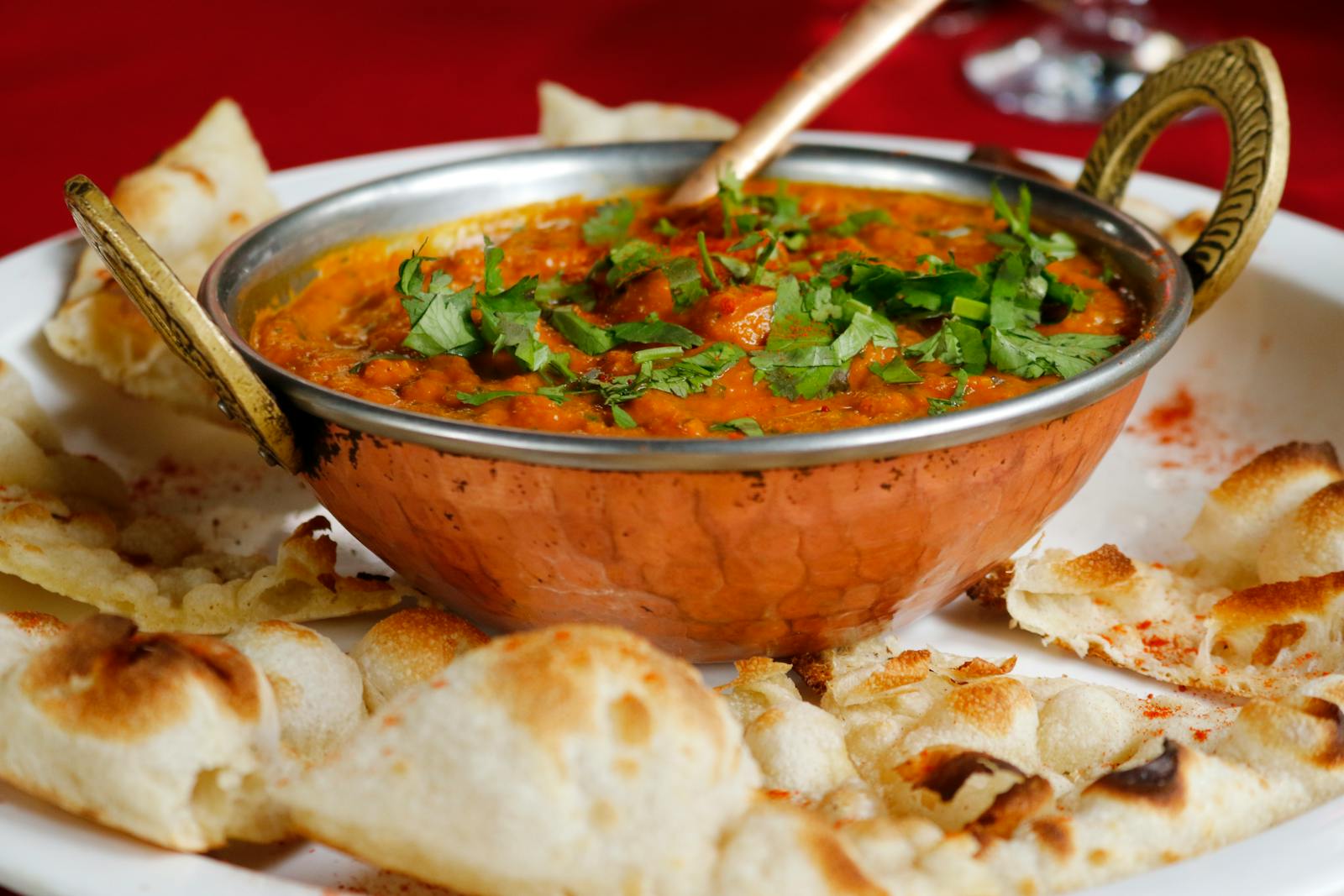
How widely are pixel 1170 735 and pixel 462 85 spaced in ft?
15.0

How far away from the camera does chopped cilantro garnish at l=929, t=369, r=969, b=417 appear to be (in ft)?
6.53

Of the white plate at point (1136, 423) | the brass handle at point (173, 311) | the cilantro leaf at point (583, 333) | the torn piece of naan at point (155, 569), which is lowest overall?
the white plate at point (1136, 423)

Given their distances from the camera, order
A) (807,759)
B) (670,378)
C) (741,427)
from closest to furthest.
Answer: (807,759), (741,427), (670,378)

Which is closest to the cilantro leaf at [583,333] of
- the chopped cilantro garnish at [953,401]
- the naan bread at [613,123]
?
the chopped cilantro garnish at [953,401]

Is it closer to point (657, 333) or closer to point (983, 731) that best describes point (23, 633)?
point (657, 333)

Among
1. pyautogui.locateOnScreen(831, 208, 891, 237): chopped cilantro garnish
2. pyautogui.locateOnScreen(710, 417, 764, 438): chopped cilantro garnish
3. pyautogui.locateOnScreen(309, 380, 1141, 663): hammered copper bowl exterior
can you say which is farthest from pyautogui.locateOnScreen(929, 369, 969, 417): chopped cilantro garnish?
pyautogui.locateOnScreen(831, 208, 891, 237): chopped cilantro garnish

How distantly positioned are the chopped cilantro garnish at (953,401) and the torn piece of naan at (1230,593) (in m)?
0.36

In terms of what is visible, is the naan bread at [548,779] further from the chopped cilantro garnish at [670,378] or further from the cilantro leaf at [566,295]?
the cilantro leaf at [566,295]

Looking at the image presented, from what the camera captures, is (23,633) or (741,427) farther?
(741,427)

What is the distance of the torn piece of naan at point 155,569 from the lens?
2.16 m

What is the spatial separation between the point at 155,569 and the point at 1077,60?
15.0 feet

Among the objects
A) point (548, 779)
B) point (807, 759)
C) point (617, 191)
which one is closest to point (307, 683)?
point (548, 779)

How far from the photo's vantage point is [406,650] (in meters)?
1.91

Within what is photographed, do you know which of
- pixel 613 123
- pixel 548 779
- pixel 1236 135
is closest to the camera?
pixel 548 779
